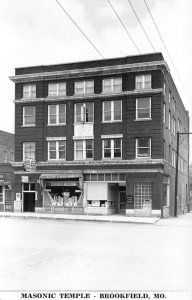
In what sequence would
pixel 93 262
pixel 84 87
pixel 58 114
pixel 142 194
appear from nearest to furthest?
pixel 93 262 < pixel 142 194 < pixel 84 87 < pixel 58 114

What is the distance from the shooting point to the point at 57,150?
3759cm

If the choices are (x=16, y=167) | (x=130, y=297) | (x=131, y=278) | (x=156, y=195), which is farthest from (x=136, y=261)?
(x=16, y=167)

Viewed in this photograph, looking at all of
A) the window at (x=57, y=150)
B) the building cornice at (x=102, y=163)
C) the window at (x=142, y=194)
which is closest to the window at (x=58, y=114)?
the window at (x=57, y=150)

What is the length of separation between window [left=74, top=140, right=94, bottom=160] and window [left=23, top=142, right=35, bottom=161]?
3966mm

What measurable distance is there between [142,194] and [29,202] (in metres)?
10.4

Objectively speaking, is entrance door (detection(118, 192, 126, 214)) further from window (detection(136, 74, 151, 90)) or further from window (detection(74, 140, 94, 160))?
window (detection(136, 74, 151, 90))

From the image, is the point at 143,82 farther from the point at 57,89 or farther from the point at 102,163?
the point at 57,89

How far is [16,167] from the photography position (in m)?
38.6

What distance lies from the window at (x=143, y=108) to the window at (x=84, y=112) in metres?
4.13

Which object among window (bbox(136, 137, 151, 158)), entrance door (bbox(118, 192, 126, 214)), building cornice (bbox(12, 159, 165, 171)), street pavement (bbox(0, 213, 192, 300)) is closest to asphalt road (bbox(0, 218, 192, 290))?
street pavement (bbox(0, 213, 192, 300))

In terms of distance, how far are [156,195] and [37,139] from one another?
1139 centimetres

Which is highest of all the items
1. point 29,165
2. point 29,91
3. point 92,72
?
point 92,72

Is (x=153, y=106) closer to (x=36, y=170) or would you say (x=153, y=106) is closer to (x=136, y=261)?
(x=36, y=170)

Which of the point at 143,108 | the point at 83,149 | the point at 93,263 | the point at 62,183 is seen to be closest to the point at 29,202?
the point at 62,183
